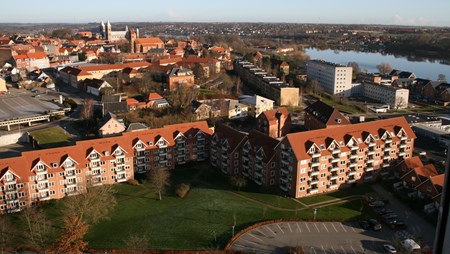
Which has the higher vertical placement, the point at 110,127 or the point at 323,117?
the point at 323,117

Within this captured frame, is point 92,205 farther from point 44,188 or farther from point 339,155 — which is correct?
point 339,155

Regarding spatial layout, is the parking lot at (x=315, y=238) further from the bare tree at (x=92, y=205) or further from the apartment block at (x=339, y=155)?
the bare tree at (x=92, y=205)

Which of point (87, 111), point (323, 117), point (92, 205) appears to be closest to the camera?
point (92, 205)

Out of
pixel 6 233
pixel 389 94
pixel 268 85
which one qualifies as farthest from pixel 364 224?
pixel 389 94

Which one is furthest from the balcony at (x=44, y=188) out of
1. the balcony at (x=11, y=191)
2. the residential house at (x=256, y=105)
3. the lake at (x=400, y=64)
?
the lake at (x=400, y=64)

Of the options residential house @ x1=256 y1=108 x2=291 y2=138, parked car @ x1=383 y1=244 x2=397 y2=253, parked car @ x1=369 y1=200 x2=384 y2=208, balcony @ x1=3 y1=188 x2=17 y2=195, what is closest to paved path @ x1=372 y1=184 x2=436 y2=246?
parked car @ x1=369 y1=200 x2=384 y2=208

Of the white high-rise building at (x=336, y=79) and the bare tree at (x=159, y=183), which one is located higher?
the white high-rise building at (x=336, y=79)
